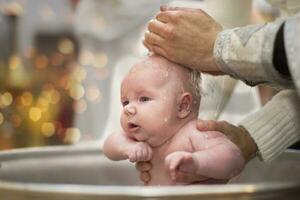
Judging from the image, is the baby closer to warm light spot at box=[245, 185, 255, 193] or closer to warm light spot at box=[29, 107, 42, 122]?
warm light spot at box=[245, 185, 255, 193]

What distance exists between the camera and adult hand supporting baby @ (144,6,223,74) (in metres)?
0.82

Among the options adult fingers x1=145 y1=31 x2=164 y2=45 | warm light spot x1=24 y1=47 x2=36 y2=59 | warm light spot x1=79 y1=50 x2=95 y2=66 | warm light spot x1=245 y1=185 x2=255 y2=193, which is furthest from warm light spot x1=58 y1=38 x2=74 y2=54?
warm light spot x1=245 y1=185 x2=255 y2=193

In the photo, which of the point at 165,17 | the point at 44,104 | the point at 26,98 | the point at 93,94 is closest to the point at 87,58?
the point at 93,94

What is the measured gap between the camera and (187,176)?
764 millimetres

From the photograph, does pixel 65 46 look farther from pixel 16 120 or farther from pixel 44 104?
pixel 16 120

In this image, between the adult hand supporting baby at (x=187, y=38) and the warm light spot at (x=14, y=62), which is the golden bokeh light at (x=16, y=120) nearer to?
the warm light spot at (x=14, y=62)

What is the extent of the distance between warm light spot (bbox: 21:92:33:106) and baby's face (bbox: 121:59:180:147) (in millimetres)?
2551

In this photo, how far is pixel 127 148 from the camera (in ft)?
2.66

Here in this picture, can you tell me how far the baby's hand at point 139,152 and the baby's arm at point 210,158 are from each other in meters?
0.06

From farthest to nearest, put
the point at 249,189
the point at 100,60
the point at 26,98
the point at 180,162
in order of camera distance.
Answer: the point at 26,98 < the point at 100,60 < the point at 180,162 < the point at 249,189

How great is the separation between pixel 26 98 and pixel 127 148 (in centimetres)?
259

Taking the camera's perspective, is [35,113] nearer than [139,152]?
No

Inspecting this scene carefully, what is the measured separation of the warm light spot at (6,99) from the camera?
129 inches

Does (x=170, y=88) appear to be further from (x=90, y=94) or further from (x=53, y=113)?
(x=53, y=113)
